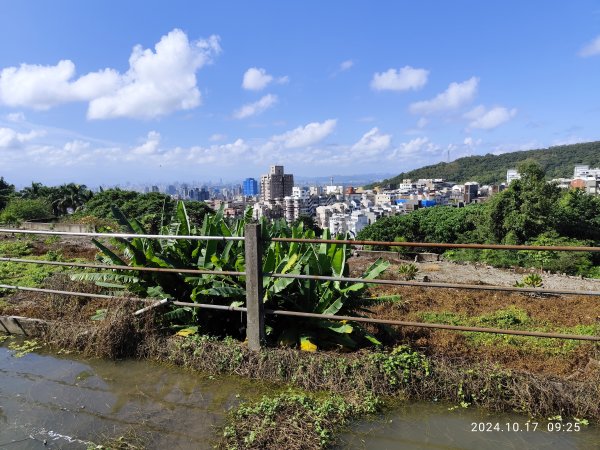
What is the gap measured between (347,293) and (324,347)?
0.46 metres

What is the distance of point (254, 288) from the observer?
325 centimetres

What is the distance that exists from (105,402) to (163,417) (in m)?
0.48

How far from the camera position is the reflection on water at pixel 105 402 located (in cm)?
242

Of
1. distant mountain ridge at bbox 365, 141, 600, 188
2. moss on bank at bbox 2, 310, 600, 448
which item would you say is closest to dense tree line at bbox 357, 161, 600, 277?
moss on bank at bbox 2, 310, 600, 448

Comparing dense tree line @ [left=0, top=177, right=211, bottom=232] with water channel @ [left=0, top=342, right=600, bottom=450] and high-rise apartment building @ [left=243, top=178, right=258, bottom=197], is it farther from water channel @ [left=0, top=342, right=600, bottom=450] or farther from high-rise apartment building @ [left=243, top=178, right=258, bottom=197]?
high-rise apartment building @ [left=243, top=178, right=258, bottom=197]

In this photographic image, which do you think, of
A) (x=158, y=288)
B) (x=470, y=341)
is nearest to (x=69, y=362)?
(x=158, y=288)

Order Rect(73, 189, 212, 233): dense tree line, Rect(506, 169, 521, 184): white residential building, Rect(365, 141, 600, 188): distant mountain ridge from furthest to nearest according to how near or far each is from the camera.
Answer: Rect(365, 141, 600, 188): distant mountain ridge, Rect(506, 169, 521, 184): white residential building, Rect(73, 189, 212, 233): dense tree line

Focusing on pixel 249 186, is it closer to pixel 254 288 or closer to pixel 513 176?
pixel 513 176

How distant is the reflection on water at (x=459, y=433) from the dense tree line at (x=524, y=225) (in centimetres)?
1921

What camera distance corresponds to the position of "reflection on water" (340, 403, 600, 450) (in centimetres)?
231

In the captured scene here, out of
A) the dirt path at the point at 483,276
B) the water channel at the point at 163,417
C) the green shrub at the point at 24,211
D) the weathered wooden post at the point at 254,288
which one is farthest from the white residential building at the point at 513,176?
the water channel at the point at 163,417

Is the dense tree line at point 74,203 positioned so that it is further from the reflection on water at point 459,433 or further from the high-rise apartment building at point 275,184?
the high-rise apartment building at point 275,184

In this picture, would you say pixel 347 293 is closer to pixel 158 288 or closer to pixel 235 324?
pixel 235 324

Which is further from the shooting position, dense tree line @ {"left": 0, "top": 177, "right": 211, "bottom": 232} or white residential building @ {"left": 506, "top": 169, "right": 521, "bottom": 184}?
white residential building @ {"left": 506, "top": 169, "right": 521, "bottom": 184}
